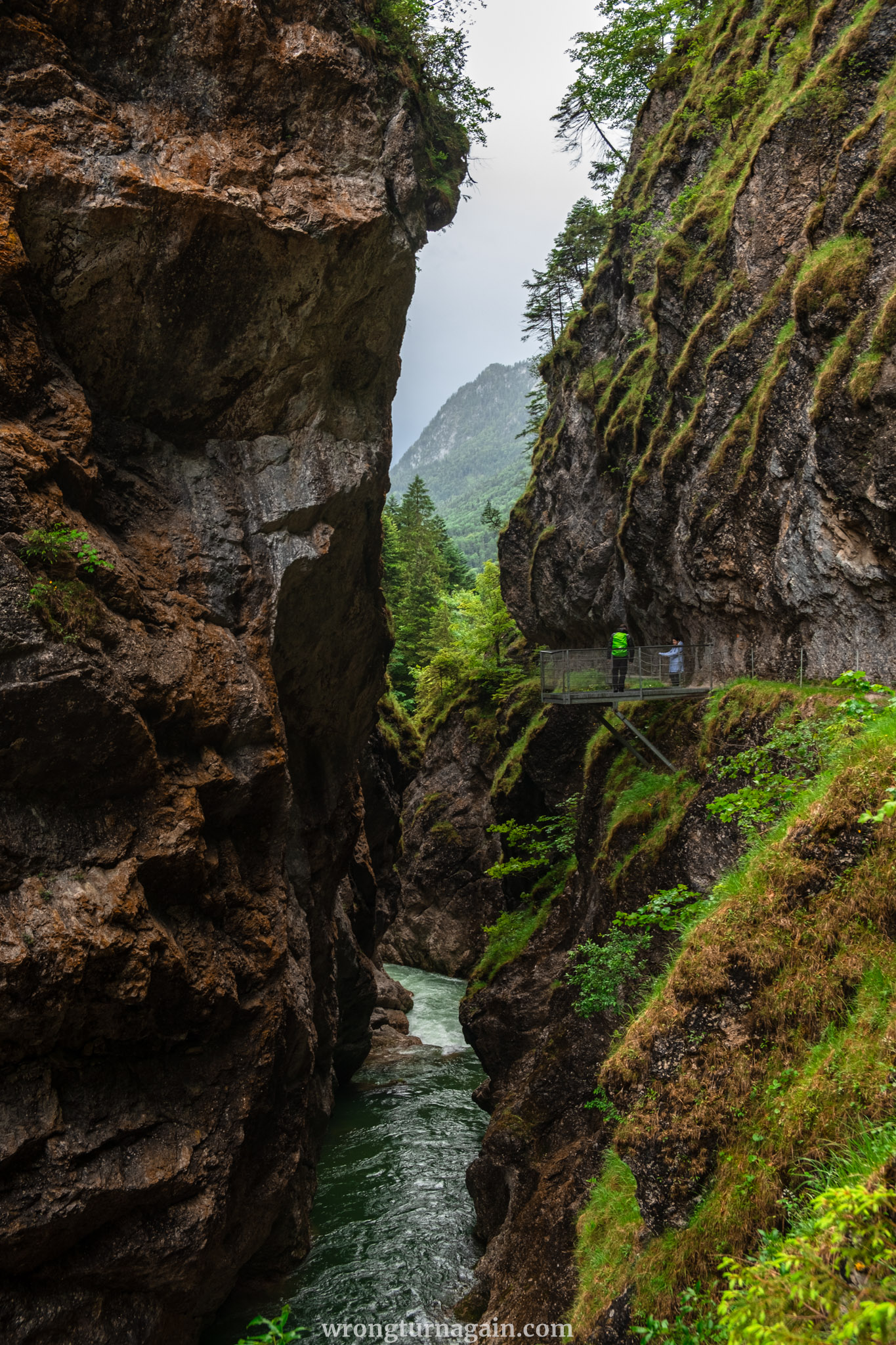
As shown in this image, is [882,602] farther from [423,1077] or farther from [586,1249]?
[423,1077]

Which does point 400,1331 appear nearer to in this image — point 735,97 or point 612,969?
point 612,969

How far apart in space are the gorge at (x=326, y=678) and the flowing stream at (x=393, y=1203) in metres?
0.57

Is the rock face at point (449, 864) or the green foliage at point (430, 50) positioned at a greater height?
the green foliage at point (430, 50)

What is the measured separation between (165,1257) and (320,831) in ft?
27.6

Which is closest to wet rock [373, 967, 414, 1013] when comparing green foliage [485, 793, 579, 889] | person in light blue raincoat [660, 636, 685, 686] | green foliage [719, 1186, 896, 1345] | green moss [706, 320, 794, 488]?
green foliage [485, 793, 579, 889]

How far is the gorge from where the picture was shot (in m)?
6.35

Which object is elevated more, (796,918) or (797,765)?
(797,765)

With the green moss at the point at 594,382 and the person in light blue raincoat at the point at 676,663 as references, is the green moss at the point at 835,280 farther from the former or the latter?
the green moss at the point at 594,382

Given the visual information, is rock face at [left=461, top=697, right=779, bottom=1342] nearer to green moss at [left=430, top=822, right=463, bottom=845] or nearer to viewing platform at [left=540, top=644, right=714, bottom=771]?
viewing platform at [left=540, top=644, right=714, bottom=771]

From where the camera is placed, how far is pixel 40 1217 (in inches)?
318

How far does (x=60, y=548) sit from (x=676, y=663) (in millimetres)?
11239

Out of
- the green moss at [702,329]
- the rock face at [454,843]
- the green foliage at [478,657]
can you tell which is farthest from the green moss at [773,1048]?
the green foliage at [478,657]

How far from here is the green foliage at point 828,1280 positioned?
10.2 feet

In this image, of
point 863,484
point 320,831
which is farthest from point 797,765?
point 320,831
